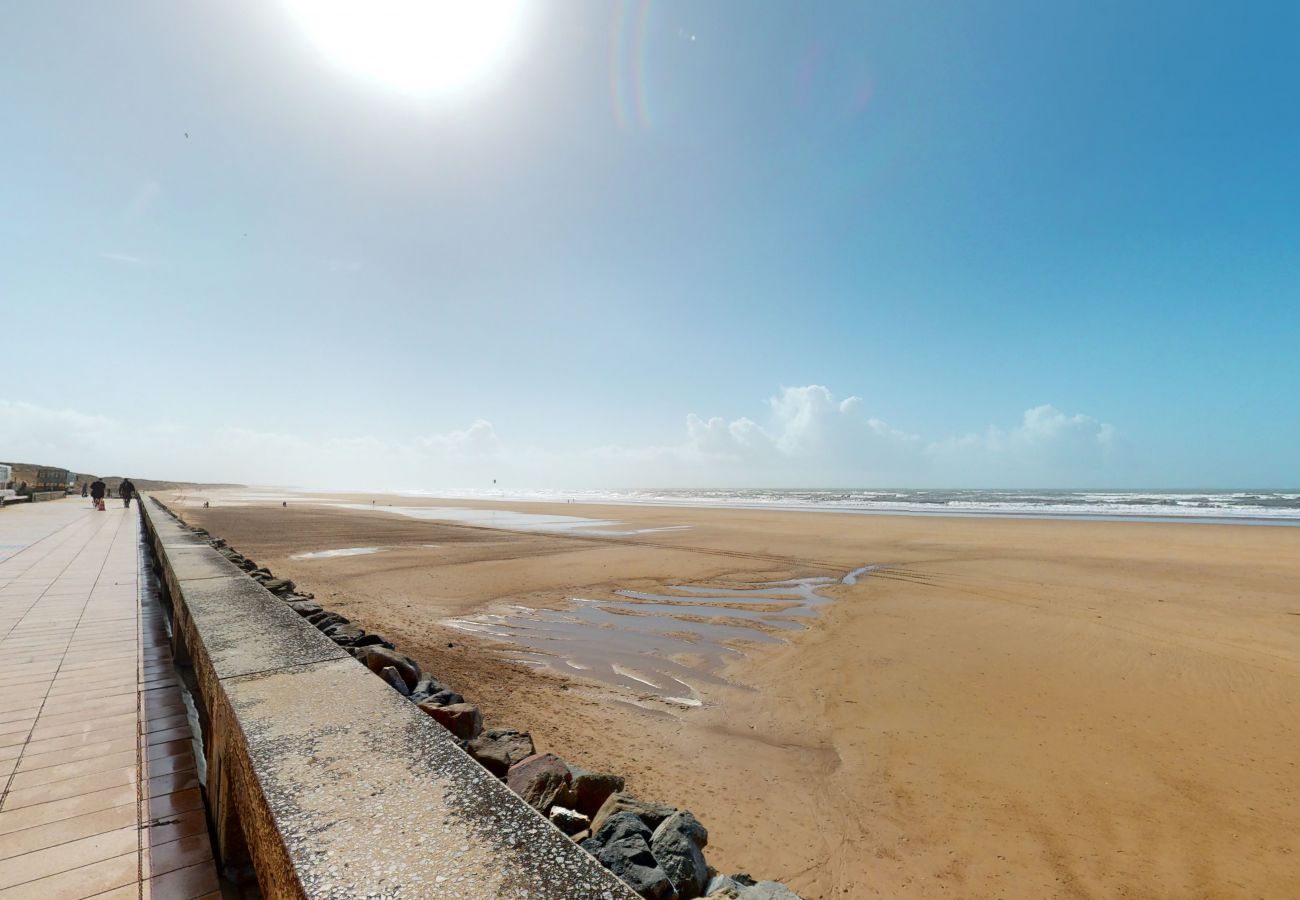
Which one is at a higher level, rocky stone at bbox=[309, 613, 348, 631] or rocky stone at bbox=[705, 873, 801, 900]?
rocky stone at bbox=[309, 613, 348, 631]

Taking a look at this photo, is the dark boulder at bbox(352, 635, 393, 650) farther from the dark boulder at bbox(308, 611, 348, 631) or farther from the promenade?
the promenade

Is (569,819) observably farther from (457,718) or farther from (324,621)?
(324,621)

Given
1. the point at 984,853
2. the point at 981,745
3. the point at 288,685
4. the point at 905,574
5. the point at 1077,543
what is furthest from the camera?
the point at 1077,543

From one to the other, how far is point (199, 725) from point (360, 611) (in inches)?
280

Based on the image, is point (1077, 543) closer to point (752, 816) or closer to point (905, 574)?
point (905, 574)

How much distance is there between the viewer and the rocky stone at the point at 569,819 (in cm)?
308

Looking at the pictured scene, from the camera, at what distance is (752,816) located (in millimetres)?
4363

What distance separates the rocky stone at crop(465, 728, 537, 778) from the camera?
3352mm

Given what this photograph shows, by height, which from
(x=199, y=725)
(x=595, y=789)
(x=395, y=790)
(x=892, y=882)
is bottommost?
(x=892, y=882)

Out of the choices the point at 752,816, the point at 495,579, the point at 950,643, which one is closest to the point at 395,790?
the point at 752,816

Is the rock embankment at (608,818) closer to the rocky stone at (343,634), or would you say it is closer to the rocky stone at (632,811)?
the rocky stone at (632,811)

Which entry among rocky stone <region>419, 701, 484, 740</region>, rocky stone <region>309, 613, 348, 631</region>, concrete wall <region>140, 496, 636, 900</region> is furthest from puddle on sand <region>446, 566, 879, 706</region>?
concrete wall <region>140, 496, 636, 900</region>

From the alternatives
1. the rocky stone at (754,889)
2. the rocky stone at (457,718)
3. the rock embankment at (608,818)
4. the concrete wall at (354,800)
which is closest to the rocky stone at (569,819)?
the rock embankment at (608,818)

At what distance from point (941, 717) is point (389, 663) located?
602 cm
